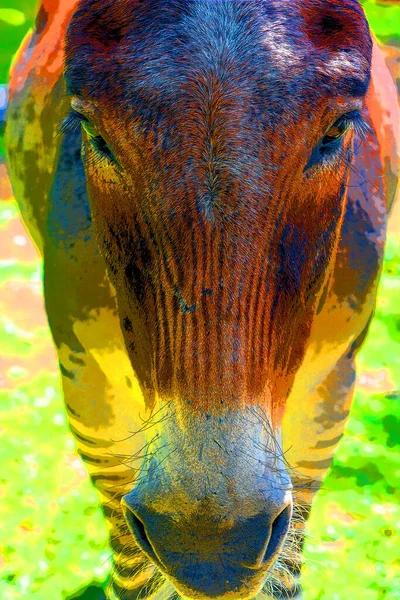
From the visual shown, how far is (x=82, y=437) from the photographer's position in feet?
→ 11.0

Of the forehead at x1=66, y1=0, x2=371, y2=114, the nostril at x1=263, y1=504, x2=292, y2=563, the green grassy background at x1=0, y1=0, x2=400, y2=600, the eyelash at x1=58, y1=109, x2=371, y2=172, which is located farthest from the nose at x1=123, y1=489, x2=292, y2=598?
the green grassy background at x1=0, y1=0, x2=400, y2=600

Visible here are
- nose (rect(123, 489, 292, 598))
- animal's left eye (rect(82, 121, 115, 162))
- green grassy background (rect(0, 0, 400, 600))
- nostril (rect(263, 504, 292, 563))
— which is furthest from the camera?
green grassy background (rect(0, 0, 400, 600))

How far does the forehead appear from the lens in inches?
73.5

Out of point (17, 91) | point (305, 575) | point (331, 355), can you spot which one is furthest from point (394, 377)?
point (17, 91)

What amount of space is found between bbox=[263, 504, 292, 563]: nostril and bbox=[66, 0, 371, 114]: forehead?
0.97 meters

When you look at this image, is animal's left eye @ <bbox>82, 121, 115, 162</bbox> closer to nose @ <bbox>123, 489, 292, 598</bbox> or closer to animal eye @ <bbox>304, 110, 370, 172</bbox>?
animal eye @ <bbox>304, 110, 370, 172</bbox>

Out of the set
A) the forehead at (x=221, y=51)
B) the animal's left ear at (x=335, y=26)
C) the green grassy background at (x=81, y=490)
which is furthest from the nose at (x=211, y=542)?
the green grassy background at (x=81, y=490)

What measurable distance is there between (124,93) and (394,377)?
387 centimetres

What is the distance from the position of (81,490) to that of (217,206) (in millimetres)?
3102

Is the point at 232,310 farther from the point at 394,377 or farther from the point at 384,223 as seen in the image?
the point at 394,377

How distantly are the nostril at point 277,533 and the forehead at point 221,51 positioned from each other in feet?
3.19

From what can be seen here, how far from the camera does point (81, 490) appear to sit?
457cm

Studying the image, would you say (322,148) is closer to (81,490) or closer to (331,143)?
(331,143)

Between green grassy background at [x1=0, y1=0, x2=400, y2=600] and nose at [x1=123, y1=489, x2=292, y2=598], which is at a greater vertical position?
nose at [x1=123, y1=489, x2=292, y2=598]
